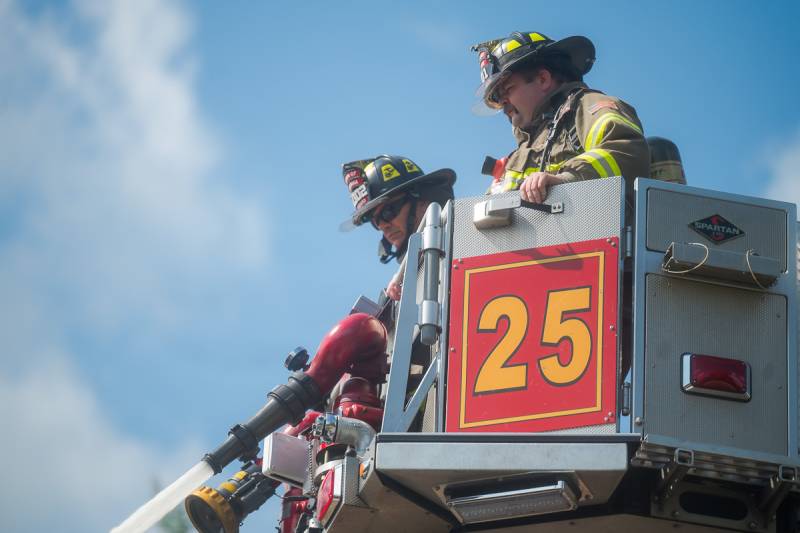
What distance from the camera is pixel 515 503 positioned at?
7281 millimetres

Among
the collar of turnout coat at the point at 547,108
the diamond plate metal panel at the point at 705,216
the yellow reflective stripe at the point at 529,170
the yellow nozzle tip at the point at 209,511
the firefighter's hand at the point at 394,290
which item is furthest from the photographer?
the yellow nozzle tip at the point at 209,511

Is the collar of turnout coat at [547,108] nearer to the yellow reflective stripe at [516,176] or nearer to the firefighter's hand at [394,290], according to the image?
the yellow reflective stripe at [516,176]

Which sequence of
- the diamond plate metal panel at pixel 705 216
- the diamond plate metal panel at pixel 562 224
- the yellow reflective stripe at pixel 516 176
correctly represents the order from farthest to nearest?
the yellow reflective stripe at pixel 516 176
the diamond plate metal panel at pixel 562 224
the diamond plate metal panel at pixel 705 216

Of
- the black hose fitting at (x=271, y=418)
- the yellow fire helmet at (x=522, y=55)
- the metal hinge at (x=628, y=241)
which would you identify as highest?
the yellow fire helmet at (x=522, y=55)

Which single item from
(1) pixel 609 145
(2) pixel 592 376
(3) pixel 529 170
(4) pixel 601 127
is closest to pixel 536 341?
(2) pixel 592 376

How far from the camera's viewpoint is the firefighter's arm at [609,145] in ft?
27.2

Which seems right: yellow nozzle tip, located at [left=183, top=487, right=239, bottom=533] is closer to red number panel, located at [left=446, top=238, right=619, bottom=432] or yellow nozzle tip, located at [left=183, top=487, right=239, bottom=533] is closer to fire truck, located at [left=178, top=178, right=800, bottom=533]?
fire truck, located at [left=178, top=178, right=800, bottom=533]

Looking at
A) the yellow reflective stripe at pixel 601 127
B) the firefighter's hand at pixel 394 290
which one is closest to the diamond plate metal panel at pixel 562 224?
the yellow reflective stripe at pixel 601 127

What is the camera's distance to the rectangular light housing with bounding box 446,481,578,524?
7164 millimetres

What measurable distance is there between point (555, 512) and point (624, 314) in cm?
113

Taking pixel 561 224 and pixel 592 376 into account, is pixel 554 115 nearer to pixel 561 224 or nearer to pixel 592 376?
pixel 561 224

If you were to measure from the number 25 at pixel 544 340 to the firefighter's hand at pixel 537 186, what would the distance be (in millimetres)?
621

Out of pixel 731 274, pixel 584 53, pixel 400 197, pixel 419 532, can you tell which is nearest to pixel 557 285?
pixel 731 274

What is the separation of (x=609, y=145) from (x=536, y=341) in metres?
1.49
